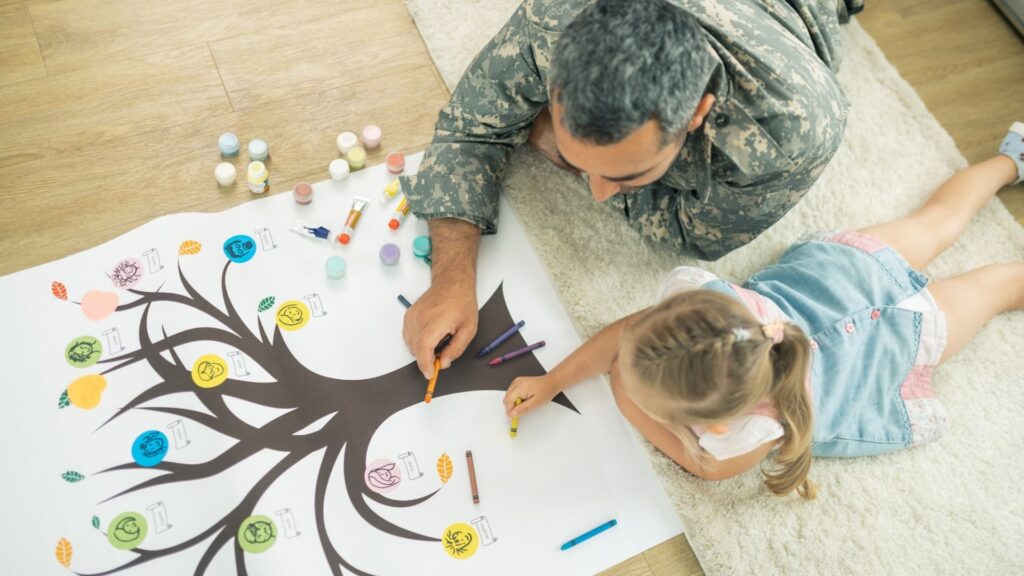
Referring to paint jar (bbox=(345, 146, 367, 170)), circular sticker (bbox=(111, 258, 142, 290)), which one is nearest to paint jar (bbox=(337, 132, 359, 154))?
paint jar (bbox=(345, 146, 367, 170))

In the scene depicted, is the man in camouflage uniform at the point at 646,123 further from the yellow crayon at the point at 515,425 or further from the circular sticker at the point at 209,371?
the circular sticker at the point at 209,371

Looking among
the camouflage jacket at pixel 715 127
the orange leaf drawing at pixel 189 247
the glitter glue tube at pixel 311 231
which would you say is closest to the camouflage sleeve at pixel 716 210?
the camouflage jacket at pixel 715 127

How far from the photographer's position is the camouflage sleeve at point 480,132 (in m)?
1.34

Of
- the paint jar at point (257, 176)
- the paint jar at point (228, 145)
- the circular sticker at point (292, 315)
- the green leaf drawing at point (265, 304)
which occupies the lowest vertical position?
the circular sticker at point (292, 315)

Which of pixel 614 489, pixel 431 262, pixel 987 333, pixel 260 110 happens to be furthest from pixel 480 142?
pixel 987 333

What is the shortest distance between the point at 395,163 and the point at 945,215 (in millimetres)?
1083

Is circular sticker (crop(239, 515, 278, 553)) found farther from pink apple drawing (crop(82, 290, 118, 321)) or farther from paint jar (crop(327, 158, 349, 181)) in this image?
paint jar (crop(327, 158, 349, 181))

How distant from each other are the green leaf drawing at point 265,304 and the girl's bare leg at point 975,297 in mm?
1180

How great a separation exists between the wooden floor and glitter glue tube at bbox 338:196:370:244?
0.11 meters

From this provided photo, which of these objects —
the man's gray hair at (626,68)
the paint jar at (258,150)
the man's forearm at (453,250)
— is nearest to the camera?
the man's gray hair at (626,68)

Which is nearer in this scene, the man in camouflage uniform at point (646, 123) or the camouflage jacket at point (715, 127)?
the man in camouflage uniform at point (646, 123)

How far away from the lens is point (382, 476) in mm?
1264

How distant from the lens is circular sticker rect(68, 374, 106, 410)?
1.26m

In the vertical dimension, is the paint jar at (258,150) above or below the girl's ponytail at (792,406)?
above
